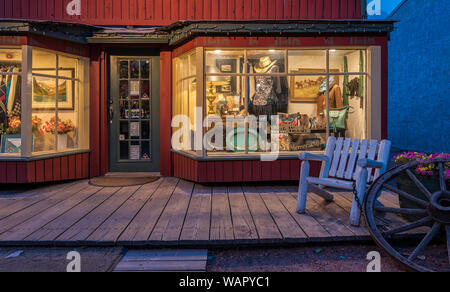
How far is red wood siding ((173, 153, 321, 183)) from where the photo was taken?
6.30 metres

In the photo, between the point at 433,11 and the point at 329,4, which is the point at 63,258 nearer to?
the point at 329,4

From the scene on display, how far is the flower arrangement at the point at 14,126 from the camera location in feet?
20.3

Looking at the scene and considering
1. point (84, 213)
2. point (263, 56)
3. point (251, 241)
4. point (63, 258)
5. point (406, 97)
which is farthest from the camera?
point (406, 97)

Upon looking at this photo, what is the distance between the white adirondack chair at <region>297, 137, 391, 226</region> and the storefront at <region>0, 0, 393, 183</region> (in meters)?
1.89

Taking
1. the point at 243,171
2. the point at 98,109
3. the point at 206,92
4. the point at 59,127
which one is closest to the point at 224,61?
the point at 206,92

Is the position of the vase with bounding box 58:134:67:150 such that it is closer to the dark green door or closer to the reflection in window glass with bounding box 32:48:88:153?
the reflection in window glass with bounding box 32:48:88:153

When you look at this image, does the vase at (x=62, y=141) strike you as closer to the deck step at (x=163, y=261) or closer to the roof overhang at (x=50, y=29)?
the roof overhang at (x=50, y=29)

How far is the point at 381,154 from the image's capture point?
154 inches

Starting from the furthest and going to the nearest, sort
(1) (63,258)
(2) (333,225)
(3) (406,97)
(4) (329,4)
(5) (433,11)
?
(3) (406,97), (5) (433,11), (4) (329,4), (2) (333,225), (1) (63,258)

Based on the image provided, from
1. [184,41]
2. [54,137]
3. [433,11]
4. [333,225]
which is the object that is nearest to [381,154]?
[333,225]

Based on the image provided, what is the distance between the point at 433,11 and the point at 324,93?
10.8m

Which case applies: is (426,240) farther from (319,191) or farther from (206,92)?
(206,92)

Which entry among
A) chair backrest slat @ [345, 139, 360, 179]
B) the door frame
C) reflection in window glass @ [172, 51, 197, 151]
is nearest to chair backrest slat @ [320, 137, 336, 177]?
chair backrest slat @ [345, 139, 360, 179]

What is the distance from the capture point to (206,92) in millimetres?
6523
